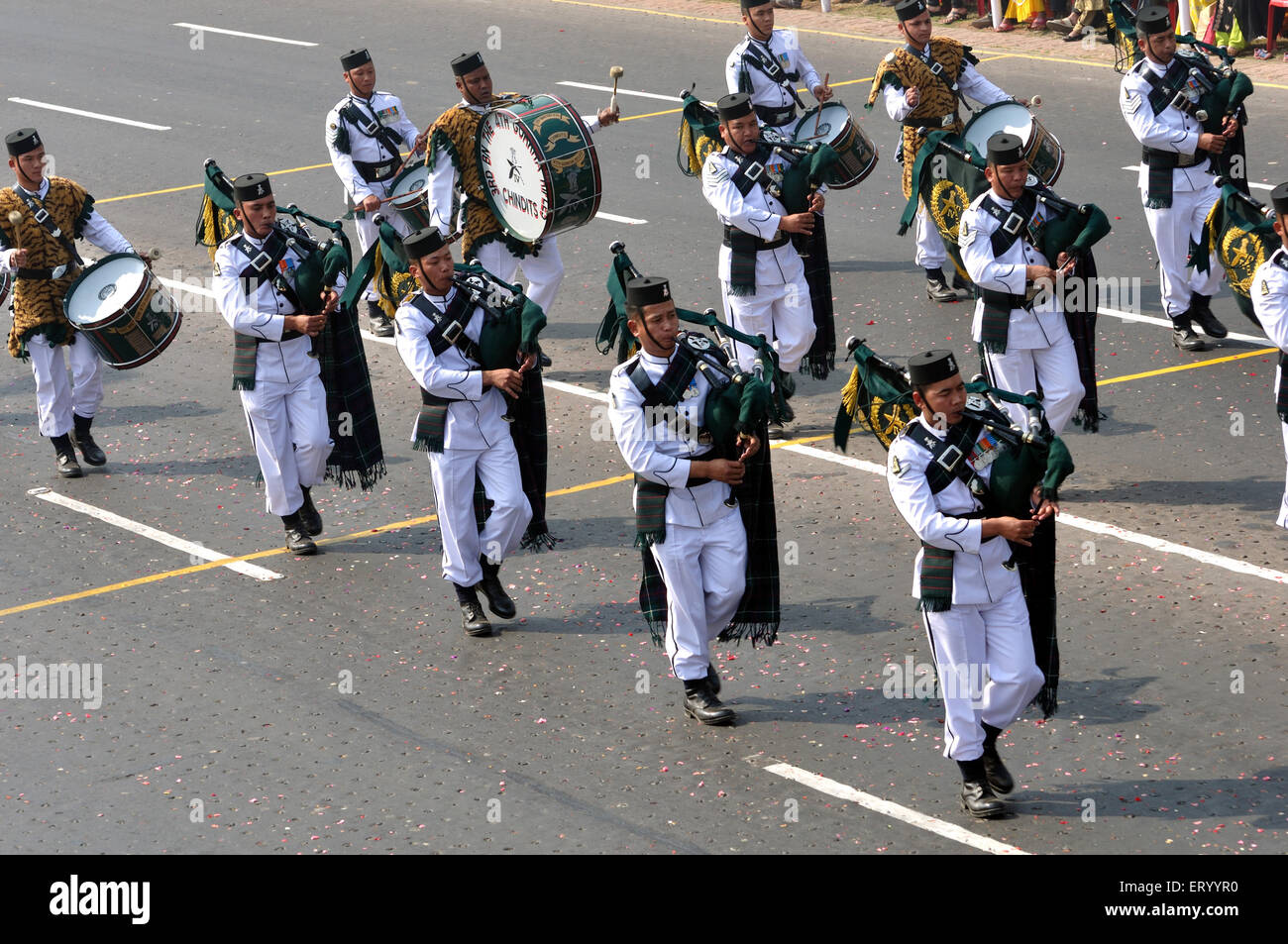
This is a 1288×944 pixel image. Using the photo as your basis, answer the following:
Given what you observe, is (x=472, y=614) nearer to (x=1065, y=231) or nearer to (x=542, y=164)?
(x=542, y=164)

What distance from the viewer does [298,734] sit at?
921cm

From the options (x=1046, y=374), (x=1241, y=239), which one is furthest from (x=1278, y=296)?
(x=1046, y=374)

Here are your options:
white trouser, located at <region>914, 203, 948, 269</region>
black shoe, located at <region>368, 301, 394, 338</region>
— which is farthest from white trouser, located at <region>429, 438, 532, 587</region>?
white trouser, located at <region>914, 203, 948, 269</region>

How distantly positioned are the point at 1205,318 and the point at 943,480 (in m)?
6.75

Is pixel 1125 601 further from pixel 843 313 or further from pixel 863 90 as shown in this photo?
pixel 863 90

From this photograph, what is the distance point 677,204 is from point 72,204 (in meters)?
6.95

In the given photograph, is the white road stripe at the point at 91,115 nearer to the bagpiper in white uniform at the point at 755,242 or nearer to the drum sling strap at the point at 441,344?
the bagpiper in white uniform at the point at 755,242

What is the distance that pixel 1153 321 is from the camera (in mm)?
14562

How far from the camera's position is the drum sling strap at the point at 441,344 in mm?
10102

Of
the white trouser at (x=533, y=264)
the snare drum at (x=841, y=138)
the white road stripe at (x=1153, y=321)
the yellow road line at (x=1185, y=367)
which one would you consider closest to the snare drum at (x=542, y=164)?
the white trouser at (x=533, y=264)

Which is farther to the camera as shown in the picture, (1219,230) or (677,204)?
(677,204)

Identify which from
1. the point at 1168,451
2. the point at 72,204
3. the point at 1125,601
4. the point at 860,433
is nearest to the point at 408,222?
the point at 72,204

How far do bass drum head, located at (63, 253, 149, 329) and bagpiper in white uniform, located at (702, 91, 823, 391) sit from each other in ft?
12.8

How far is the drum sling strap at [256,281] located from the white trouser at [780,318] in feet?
10.5
